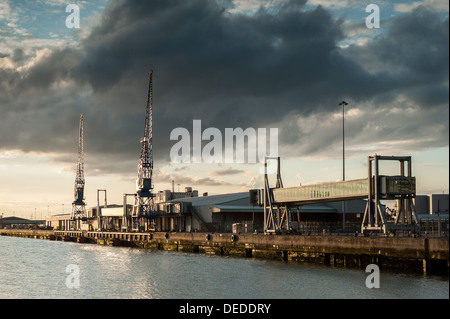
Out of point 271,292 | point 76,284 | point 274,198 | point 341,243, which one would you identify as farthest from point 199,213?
point 271,292

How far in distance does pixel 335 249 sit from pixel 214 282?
754 inches

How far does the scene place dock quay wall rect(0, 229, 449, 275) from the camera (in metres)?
55.6

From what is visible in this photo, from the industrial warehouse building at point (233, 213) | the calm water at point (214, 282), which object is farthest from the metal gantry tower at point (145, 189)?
the calm water at point (214, 282)

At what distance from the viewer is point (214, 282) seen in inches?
2179

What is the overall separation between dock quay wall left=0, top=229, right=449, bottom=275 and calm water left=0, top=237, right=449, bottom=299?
278cm

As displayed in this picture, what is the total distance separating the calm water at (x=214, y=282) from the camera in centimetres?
4700

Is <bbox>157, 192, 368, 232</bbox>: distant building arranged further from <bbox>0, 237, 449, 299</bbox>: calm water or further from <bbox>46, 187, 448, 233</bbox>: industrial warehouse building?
<bbox>0, 237, 449, 299</bbox>: calm water

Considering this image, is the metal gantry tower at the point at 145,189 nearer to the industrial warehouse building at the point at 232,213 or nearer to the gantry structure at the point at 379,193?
the industrial warehouse building at the point at 232,213

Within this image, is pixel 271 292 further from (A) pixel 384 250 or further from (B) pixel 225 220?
(B) pixel 225 220

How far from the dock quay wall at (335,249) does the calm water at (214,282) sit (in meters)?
2.78

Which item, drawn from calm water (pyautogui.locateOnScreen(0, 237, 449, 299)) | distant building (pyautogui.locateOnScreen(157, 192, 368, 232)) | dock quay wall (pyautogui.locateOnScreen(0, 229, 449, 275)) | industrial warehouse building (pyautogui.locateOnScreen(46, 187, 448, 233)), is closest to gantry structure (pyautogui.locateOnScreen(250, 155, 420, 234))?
dock quay wall (pyautogui.locateOnScreen(0, 229, 449, 275))

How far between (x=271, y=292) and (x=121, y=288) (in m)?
14.3
